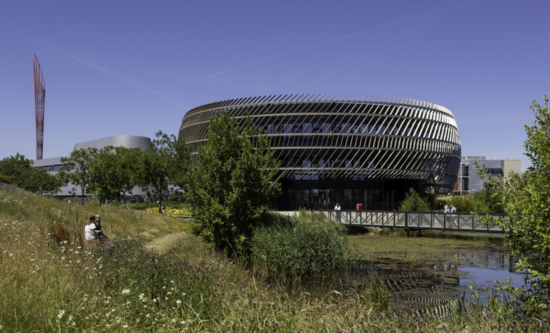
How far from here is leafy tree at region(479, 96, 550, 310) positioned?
673 cm

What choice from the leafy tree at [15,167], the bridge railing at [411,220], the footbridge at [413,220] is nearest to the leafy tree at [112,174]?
the footbridge at [413,220]

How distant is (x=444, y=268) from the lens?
62.6 feet

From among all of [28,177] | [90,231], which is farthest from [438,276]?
[28,177]

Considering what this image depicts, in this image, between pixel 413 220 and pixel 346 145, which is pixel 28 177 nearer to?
pixel 346 145

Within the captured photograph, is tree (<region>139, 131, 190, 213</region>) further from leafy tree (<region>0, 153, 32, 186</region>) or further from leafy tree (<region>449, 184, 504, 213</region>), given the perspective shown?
leafy tree (<region>0, 153, 32, 186</region>)

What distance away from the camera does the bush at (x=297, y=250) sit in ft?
53.2

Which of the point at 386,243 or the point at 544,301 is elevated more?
the point at 544,301

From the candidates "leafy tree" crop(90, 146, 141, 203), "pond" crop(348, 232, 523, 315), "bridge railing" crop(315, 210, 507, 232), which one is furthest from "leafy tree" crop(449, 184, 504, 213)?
"leafy tree" crop(90, 146, 141, 203)

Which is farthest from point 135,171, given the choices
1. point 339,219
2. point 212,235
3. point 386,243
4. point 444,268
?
point 444,268

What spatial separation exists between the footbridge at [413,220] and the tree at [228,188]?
47.4ft

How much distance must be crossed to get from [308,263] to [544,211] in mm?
10624

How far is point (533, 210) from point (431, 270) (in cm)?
1261

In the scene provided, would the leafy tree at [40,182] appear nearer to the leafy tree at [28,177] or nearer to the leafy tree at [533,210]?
the leafy tree at [28,177]

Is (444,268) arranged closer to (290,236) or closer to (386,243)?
(290,236)
